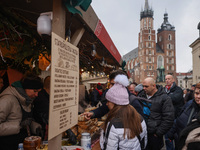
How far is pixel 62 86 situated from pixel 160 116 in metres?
2.50

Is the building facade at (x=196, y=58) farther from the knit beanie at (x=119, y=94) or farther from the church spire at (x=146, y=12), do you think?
the church spire at (x=146, y=12)

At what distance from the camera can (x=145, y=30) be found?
265 ft

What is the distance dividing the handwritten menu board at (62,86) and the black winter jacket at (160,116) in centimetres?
195

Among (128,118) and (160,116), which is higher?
(128,118)

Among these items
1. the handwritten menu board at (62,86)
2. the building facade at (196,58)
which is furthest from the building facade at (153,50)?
the handwritten menu board at (62,86)

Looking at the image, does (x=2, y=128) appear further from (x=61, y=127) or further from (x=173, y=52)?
(x=173, y=52)

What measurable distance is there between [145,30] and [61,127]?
8521 centimetres

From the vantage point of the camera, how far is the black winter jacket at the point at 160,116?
3301 mm

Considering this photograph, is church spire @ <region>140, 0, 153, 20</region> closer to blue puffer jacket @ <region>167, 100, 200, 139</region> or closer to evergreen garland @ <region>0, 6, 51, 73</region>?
blue puffer jacket @ <region>167, 100, 200, 139</region>

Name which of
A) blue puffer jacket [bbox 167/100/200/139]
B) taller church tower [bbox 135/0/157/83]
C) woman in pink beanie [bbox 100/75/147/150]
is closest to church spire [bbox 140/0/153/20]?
taller church tower [bbox 135/0/157/83]

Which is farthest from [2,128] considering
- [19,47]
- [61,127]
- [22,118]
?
[19,47]

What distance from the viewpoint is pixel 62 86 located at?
166cm

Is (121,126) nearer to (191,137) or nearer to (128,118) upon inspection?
(128,118)

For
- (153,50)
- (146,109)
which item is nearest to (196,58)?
(146,109)
